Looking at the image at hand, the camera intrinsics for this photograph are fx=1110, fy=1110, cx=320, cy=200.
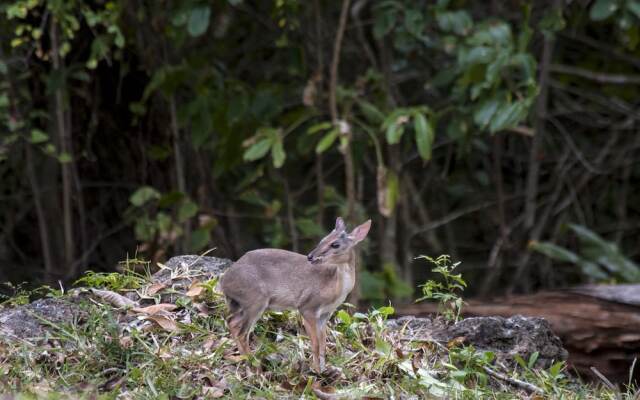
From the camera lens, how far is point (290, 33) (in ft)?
34.5

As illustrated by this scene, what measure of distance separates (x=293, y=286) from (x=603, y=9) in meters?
4.67

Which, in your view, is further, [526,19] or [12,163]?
[12,163]

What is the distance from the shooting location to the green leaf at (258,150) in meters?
9.01

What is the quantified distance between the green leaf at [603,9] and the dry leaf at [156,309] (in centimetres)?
465

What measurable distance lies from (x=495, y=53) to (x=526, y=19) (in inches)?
26.0

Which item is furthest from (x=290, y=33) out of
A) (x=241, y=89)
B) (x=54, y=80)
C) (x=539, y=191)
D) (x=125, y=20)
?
(x=539, y=191)

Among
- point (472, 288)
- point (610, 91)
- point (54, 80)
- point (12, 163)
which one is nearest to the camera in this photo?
point (54, 80)

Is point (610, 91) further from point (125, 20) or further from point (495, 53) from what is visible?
point (125, 20)

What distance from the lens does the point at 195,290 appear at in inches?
242

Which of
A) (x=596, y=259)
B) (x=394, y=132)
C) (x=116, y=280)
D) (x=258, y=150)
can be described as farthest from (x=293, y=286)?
(x=596, y=259)

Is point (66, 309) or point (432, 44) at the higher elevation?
point (432, 44)

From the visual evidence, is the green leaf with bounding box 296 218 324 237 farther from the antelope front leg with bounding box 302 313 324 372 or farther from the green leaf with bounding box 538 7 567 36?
the antelope front leg with bounding box 302 313 324 372

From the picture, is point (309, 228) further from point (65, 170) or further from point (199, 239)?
point (65, 170)

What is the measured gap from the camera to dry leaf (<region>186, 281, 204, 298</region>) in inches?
240
